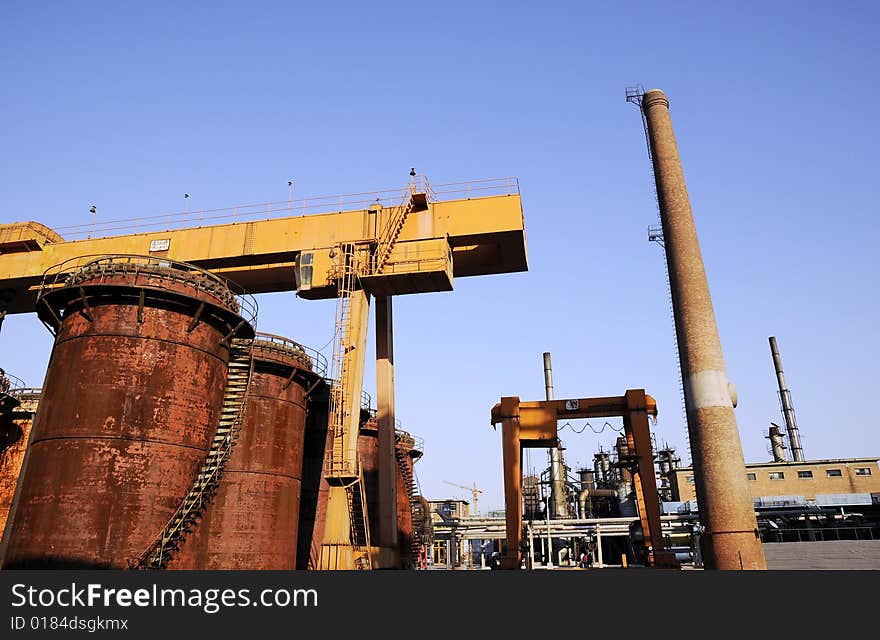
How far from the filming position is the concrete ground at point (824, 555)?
2925cm

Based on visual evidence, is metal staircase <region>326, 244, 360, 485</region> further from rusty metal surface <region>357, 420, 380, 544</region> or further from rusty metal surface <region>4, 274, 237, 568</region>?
rusty metal surface <region>357, 420, 380, 544</region>

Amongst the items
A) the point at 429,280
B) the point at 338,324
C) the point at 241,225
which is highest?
the point at 241,225

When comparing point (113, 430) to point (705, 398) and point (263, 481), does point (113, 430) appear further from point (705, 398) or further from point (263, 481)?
point (705, 398)

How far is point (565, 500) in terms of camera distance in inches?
1866

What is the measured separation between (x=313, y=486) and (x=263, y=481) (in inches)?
209

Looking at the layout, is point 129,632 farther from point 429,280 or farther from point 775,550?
point 775,550

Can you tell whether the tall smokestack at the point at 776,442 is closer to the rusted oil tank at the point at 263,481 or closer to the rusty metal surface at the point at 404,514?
the rusty metal surface at the point at 404,514

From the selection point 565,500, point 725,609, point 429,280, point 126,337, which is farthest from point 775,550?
point 126,337

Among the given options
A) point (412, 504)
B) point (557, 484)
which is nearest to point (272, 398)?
point (412, 504)

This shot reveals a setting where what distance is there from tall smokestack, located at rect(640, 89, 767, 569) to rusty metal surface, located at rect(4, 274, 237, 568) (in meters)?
18.2

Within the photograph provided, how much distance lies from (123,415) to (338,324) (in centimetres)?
601

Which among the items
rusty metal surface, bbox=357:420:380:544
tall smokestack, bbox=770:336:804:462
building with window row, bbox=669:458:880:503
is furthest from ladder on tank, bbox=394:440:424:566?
tall smokestack, bbox=770:336:804:462

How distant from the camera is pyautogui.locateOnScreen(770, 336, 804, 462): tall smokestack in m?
49.7

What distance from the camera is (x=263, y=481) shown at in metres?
17.1
